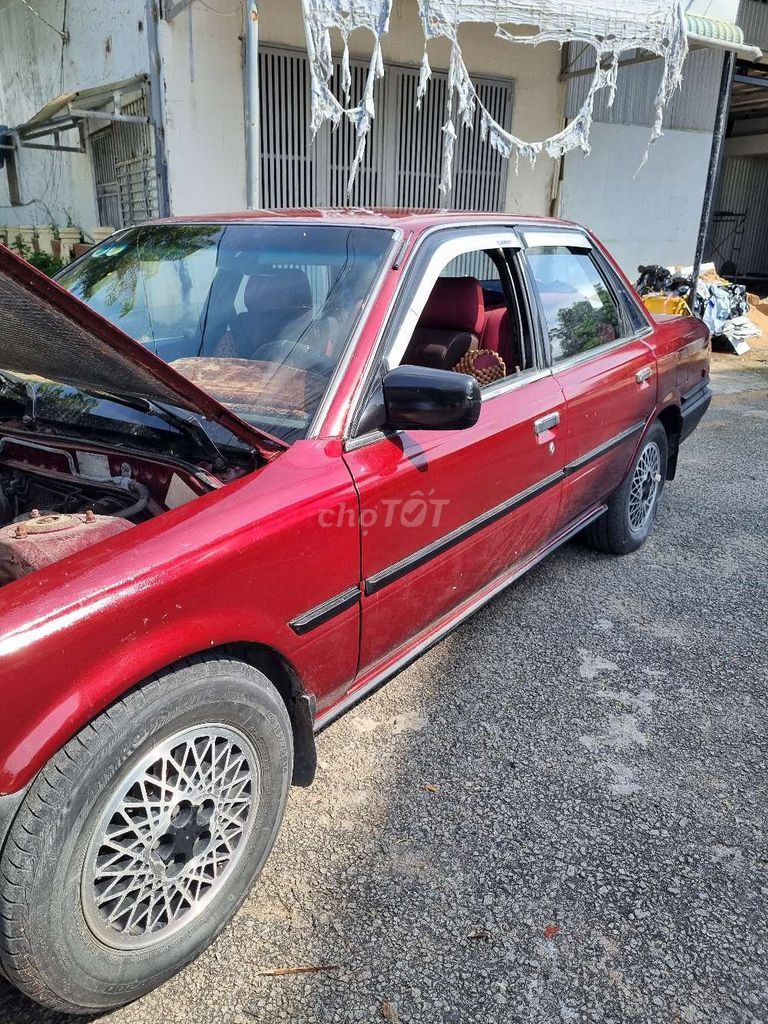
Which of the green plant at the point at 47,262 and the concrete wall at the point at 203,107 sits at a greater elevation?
the concrete wall at the point at 203,107

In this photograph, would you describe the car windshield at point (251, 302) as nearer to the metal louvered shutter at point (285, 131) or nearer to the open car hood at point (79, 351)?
the open car hood at point (79, 351)

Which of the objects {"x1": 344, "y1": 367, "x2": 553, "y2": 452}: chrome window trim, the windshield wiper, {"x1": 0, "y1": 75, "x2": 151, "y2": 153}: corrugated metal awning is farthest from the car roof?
{"x1": 0, "y1": 75, "x2": 151, "y2": 153}: corrugated metal awning

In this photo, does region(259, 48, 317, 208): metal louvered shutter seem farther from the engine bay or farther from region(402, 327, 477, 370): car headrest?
the engine bay

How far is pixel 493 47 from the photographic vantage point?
8.73 meters

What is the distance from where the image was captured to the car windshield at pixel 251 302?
2.27 m

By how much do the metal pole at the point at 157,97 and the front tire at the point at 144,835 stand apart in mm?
6553

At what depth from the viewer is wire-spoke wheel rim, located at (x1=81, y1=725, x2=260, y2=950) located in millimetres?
1610

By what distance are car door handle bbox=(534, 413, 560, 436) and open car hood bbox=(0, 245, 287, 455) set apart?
1206 mm

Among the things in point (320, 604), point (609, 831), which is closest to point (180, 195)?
point (320, 604)

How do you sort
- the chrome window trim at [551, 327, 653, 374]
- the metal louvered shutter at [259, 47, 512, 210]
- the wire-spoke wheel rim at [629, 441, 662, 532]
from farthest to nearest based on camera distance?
the metal louvered shutter at [259, 47, 512, 210]
the wire-spoke wheel rim at [629, 441, 662, 532]
the chrome window trim at [551, 327, 653, 374]

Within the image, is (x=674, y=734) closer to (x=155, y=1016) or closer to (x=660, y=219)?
(x=155, y=1016)

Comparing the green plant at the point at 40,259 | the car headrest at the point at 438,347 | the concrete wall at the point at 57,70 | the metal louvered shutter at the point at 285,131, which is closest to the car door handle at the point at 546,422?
the car headrest at the point at 438,347

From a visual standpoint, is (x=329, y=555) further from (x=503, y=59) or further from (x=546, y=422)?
(x=503, y=59)

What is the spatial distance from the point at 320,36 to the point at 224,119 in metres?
1.85
